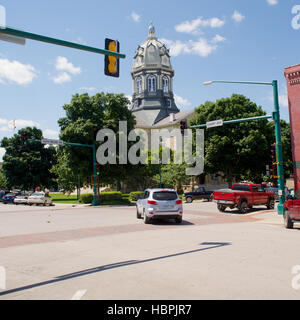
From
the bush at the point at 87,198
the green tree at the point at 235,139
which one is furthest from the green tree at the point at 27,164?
the green tree at the point at 235,139

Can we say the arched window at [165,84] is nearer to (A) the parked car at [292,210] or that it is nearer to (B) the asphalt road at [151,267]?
(A) the parked car at [292,210]

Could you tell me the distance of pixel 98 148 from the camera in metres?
36.2

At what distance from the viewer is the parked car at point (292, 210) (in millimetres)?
13055

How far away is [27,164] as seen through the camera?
57.9 meters

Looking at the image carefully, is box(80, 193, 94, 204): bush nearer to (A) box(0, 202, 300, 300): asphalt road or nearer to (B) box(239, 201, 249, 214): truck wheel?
(B) box(239, 201, 249, 214): truck wheel

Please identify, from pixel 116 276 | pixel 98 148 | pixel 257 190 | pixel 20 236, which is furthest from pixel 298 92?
pixel 116 276

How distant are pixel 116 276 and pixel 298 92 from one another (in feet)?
95.1

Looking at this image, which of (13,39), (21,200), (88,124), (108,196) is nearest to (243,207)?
(13,39)

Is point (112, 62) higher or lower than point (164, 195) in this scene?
higher

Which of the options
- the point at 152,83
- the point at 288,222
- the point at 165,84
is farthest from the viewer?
the point at 165,84

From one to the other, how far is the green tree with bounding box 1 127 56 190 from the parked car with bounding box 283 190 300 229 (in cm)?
4947

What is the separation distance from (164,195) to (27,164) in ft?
155

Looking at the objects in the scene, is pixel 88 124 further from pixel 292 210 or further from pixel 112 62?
pixel 292 210

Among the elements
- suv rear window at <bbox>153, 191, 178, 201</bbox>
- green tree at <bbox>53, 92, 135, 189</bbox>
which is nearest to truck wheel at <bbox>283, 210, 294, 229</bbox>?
suv rear window at <bbox>153, 191, 178, 201</bbox>
